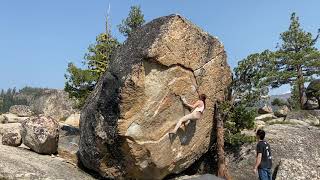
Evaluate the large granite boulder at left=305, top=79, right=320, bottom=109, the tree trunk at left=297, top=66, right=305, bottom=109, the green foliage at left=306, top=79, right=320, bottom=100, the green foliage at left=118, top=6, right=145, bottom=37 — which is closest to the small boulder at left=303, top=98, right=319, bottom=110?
the large granite boulder at left=305, top=79, right=320, bottom=109

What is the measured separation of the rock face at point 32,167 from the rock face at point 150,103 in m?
1.08

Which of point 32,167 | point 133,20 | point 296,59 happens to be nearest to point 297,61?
point 296,59

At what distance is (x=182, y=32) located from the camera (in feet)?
65.8

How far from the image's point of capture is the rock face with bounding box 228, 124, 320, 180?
21.5 meters

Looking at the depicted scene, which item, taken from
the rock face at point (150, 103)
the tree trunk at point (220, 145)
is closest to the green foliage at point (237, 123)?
the tree trunk at point (220, 145)

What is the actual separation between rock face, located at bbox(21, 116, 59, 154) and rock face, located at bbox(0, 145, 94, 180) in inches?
19.8

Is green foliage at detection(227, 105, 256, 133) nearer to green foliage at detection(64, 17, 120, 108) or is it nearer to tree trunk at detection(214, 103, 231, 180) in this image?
tree trunk at detection(214, 103, 231, 180)

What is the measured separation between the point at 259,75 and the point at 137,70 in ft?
26.9

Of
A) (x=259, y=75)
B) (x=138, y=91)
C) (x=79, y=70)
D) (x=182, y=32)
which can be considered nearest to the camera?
(x=138, y=91)

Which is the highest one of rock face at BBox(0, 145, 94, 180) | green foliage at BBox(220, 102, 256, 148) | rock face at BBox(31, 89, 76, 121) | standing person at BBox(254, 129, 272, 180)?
rock face at BBox(31, 89, 76, 121)

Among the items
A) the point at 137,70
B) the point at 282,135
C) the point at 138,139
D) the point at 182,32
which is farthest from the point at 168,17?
the point at 282,135

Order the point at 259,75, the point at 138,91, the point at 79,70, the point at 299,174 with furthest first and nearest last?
the point at 79,70 < the point at 259,75 < the point at 299,174 < the point at 138,91

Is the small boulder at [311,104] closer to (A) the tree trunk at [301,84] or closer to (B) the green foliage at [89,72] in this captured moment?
(A) the tree trunk at [301,84]

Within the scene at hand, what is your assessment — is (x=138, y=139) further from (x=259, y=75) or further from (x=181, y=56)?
(x=259, y=75)
